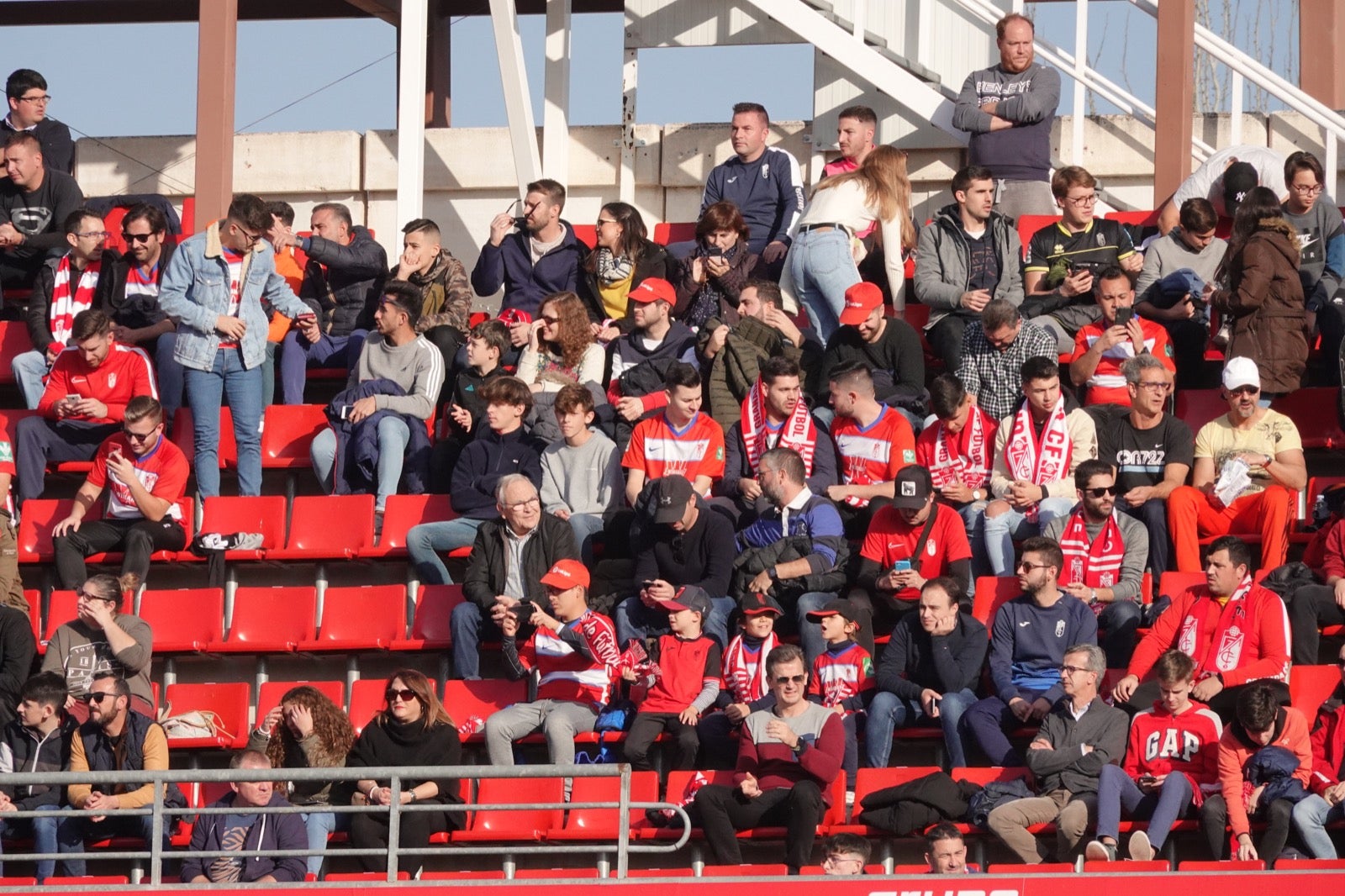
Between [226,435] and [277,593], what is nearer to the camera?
[277,593]

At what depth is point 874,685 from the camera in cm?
968

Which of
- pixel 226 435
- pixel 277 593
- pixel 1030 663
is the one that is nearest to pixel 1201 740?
pixel 1030 663

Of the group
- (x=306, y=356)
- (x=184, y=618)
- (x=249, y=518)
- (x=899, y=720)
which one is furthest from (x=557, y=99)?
(x=899, y=720)

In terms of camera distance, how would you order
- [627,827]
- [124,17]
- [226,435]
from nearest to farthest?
1. [627,827]
2. [226,435]
3. [124,17]

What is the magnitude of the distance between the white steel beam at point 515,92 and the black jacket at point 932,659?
17.2 ft

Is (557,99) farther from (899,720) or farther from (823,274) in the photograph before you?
(899,720)

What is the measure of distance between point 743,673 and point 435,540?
1.96m

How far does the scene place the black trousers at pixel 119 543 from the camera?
429 inches

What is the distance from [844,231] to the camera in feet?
38.7

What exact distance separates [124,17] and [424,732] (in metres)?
9.48

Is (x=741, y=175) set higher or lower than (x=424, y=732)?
higher

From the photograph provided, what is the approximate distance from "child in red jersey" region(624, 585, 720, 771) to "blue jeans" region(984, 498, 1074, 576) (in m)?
1.43

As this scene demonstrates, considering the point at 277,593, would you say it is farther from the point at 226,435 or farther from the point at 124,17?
the point at 124,17

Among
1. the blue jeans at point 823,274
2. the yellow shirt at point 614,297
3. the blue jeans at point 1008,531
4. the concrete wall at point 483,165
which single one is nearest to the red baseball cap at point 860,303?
the blue jeans at point 823,274
